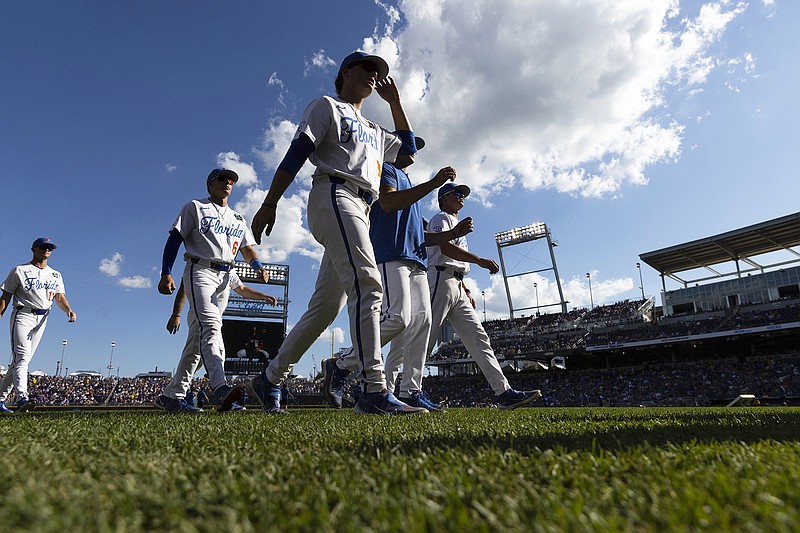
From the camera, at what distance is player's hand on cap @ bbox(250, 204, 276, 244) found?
9.43 ft

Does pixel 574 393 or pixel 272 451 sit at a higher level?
pixel 272 451

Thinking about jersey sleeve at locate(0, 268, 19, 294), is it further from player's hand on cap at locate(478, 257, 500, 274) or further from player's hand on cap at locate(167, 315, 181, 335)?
player's hand on cap at locate(478, 257, 500, 274)

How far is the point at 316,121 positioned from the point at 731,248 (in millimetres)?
38110

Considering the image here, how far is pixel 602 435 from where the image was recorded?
1.62 m

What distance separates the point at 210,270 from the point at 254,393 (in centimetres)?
129

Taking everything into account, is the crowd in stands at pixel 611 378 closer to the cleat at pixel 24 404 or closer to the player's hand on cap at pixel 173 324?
the cleat at pixel 24 404

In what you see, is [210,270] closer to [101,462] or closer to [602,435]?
[101,462]

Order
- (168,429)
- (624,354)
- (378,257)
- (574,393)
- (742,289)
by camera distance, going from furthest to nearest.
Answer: (742,289)
(624,354)
(574,393)
(378,257)
(168,429)

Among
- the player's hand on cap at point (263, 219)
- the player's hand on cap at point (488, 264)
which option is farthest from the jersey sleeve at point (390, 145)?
the player's hand on cap at point (488, 264)

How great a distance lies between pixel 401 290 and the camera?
4051mm

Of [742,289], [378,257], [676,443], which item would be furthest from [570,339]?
[676,443]

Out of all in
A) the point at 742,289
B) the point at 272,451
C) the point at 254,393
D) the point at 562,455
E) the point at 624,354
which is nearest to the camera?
the point at 562,455

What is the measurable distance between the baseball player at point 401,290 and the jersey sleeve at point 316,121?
2.72ft

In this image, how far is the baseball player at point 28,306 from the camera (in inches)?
227
